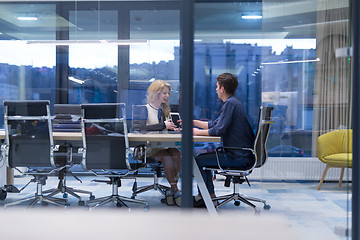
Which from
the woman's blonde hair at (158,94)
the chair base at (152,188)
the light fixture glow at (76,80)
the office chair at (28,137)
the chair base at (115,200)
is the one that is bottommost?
the chair base at (115,200)

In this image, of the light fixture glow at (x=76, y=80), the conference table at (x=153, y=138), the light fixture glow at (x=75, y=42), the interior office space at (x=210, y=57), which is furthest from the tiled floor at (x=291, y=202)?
the light fixture glow at (x=75, y=42)

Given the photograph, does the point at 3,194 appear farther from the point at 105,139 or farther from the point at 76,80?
the point at 76,80

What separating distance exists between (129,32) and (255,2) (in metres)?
1.96

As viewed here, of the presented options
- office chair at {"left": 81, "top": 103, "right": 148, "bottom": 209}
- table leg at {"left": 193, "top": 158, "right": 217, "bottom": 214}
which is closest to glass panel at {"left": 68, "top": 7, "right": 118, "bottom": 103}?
office chair at {"left": 81, "top": 103, "right": 148, "bottom": 209}

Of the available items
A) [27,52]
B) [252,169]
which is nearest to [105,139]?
[252,169]

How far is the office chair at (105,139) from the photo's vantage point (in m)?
3.42

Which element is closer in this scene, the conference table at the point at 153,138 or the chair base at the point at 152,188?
the conference table at the point at 153,138

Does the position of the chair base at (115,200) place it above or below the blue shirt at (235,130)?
below

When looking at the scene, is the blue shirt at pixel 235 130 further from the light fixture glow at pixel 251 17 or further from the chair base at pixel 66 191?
the light fixture glow at pixel 251 17

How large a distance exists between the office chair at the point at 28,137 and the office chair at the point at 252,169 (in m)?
1.61

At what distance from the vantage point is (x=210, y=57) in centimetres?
423

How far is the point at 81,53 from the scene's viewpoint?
5859 mm

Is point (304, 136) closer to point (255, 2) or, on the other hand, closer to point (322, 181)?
point (322, 181)

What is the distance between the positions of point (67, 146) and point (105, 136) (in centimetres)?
49
